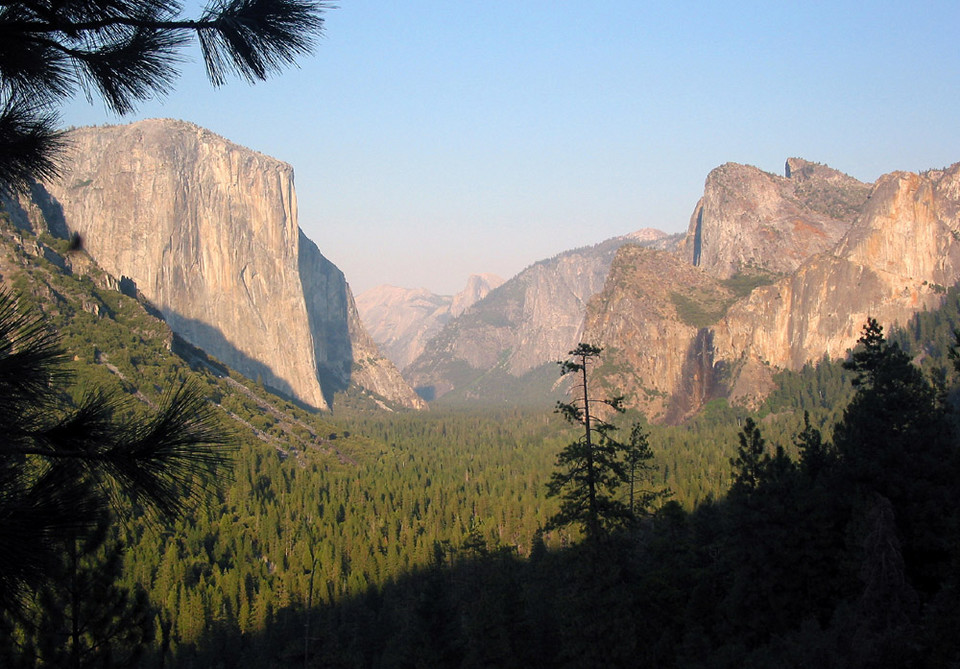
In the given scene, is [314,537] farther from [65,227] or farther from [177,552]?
[65,227]

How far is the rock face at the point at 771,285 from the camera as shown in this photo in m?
124

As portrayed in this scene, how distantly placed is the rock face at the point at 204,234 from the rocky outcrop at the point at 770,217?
4003 inches

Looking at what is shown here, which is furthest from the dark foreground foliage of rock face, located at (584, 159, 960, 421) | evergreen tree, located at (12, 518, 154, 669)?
rock face, located at (584, 159, 960, 421)

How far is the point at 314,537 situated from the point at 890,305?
95.7 m

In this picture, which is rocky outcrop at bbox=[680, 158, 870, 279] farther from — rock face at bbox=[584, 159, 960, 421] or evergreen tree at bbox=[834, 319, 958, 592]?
evergreen tree at bbox=[834, 319, 958, 592]

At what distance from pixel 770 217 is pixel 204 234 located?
125 metres

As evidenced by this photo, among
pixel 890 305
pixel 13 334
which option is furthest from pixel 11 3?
pixel 890 305

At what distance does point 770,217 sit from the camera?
595ft

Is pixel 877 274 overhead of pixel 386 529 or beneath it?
overhead

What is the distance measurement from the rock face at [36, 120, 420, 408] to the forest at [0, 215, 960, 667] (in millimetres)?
71799

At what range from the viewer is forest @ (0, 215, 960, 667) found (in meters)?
13.0

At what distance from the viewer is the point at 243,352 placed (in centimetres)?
17838

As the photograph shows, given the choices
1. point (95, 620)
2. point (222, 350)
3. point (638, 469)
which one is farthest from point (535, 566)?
point (222, 350)

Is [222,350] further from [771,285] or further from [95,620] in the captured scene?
[95,620]
